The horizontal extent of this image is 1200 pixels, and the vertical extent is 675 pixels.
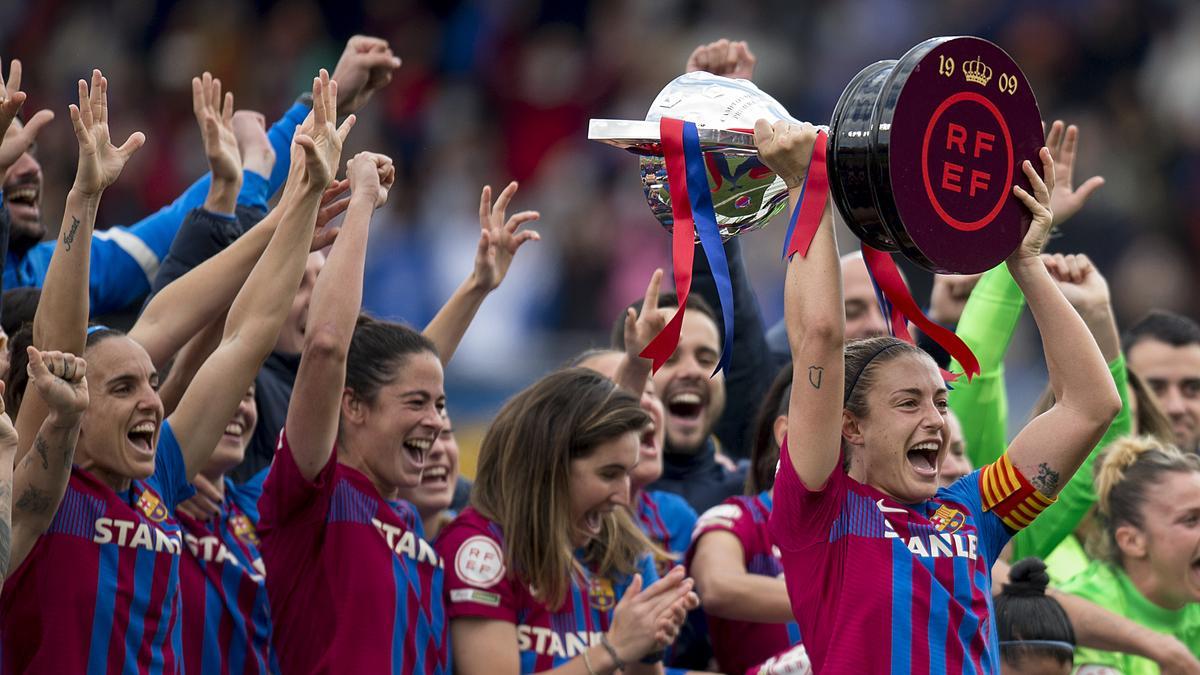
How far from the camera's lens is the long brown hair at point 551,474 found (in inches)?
185

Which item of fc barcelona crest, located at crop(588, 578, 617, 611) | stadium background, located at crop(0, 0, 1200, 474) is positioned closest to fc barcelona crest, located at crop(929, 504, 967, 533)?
fc barcelona crest, located at crop(588, 578, 617, 611)

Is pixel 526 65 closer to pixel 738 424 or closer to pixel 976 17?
pixel 976 17

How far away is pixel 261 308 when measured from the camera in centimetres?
435

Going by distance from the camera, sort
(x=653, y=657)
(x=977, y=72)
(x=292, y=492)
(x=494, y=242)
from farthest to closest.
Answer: (x=494, y=242)
(x=653, y=657)
(x=292, y=492)
(x=977, y=72)

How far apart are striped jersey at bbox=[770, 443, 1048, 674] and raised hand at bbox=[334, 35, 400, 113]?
2.15 m

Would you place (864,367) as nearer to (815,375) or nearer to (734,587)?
(815,375)

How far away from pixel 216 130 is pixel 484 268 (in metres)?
0.93

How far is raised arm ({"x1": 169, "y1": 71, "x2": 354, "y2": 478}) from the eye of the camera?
4320mm

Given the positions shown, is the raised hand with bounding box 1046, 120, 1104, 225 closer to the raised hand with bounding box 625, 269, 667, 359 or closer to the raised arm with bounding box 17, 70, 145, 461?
the raised hand with bounding box 625, 269, 667, 359

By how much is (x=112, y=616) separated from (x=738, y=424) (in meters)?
3.12

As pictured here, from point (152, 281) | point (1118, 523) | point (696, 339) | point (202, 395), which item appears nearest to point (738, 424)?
point (696, 339)

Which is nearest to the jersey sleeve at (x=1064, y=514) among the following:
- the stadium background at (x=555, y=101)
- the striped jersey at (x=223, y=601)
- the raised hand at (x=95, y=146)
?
the striped jersey at (x=223, y=601)

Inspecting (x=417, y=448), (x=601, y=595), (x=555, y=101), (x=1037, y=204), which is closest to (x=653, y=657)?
(x=601, y=595)

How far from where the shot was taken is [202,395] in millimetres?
4312
